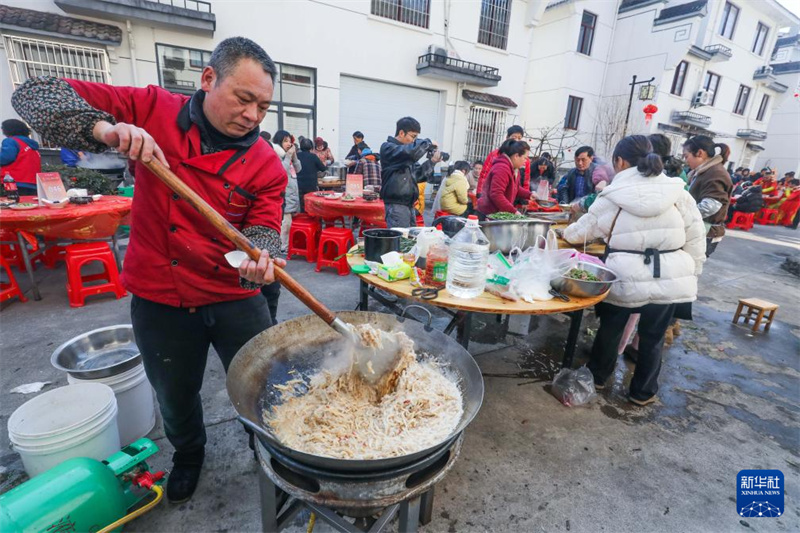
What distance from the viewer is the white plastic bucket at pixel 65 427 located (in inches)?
73.7

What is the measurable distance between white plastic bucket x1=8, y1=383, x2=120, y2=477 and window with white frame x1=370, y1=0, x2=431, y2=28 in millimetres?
13126

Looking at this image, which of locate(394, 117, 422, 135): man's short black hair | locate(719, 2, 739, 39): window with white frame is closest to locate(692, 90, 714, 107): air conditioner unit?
locate(719, 2, 739, 39): window with white frame

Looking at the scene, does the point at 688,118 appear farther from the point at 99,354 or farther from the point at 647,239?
the point at 99,354

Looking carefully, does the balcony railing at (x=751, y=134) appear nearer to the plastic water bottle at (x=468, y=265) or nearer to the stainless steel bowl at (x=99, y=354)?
the plastic water bottle at (x=468, y=265)

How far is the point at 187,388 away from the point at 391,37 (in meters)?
13.1

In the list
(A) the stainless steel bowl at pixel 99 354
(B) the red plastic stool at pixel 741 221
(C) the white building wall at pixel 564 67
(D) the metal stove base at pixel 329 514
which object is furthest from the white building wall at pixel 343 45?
(D) the metal stove base at pixel 329 514

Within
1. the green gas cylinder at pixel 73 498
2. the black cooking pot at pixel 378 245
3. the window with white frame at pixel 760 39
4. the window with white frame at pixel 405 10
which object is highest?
the window with white frame at pixel 760 39

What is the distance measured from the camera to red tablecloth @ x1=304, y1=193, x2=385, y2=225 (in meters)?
5.77

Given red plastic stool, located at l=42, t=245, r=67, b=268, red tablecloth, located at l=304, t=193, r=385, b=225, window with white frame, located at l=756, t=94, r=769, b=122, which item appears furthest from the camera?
window with white frame, located at l=756, t=94, r=769, b=122

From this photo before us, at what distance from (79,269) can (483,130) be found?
14.0 metres

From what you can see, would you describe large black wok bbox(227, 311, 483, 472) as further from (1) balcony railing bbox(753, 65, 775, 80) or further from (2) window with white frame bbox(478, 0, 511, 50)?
(1) balcony railing bbox(753, 65, 775, 80)

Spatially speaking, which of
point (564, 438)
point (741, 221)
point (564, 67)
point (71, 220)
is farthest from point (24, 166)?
point (741, 221)

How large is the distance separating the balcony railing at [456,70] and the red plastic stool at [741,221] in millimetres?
10768

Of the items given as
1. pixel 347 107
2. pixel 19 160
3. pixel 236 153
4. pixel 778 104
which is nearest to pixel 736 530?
pixel 236 153
